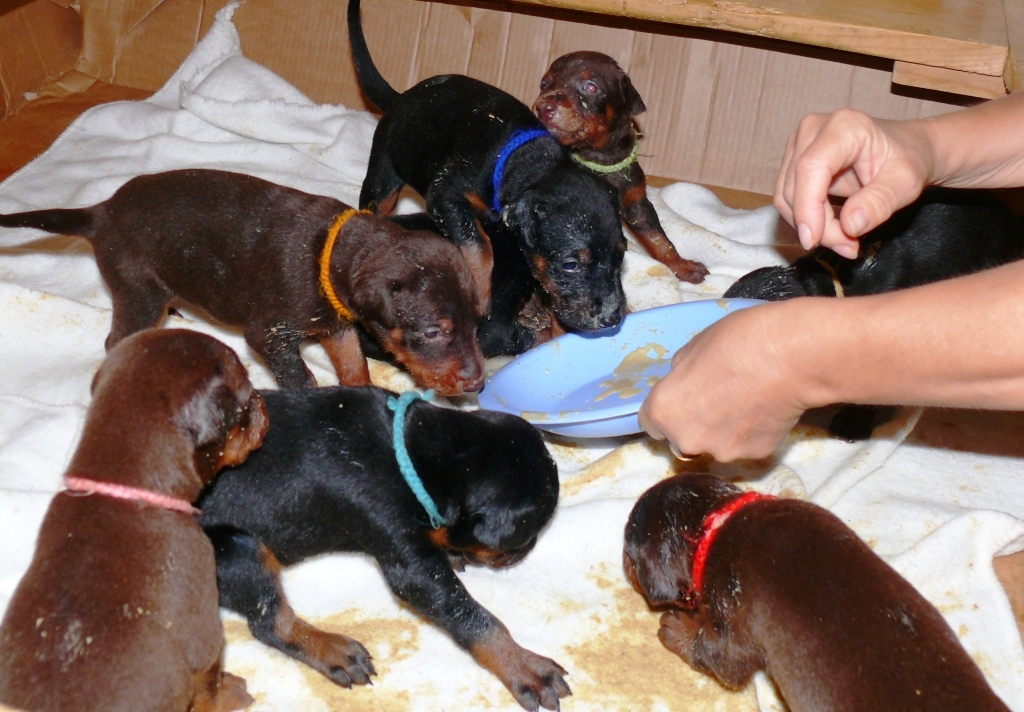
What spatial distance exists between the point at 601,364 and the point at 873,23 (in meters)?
2.62

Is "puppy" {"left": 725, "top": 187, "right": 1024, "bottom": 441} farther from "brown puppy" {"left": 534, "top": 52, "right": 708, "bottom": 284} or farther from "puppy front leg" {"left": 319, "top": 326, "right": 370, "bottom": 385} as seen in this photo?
"puppy front leg" {"left": 319, "top": 326, "right": 370, "bottom": 385}

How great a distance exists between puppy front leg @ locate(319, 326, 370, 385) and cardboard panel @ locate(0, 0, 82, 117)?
3.39 m

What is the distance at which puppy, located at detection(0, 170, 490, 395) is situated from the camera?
407 centimetres

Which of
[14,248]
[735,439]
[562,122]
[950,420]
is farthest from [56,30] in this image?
[950,420]

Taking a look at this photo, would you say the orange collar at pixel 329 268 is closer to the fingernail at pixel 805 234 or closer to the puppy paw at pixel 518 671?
the puppy paw at pixel 518 671

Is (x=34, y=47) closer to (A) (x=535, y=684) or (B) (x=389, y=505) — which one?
(B) (x=389, y=505)

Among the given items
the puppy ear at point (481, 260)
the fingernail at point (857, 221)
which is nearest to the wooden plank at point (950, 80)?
the puppy ear at point (481, 260)

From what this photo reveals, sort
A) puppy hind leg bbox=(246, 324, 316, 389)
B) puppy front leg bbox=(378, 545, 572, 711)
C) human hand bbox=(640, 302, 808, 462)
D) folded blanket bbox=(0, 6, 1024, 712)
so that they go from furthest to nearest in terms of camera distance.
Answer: puppy hind leg bbox=(246, 324, 316, 389)
folded blanket bbox=(0, 6, 1024, 712)
puppy front leg bbox=(378, 545, 572, 711)
human hand bbox=(640, 302, 808, 462)

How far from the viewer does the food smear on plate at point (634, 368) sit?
4461 mm

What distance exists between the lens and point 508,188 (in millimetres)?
4734

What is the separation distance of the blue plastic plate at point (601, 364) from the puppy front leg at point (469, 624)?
98cm

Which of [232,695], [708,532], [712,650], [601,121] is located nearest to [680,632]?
[712,650]

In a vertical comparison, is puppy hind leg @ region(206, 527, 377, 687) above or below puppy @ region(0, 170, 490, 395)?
below

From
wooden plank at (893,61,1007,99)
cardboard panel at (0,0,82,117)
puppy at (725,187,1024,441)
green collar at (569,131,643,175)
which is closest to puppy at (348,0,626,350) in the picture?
green collar at (569,131,643,175)
